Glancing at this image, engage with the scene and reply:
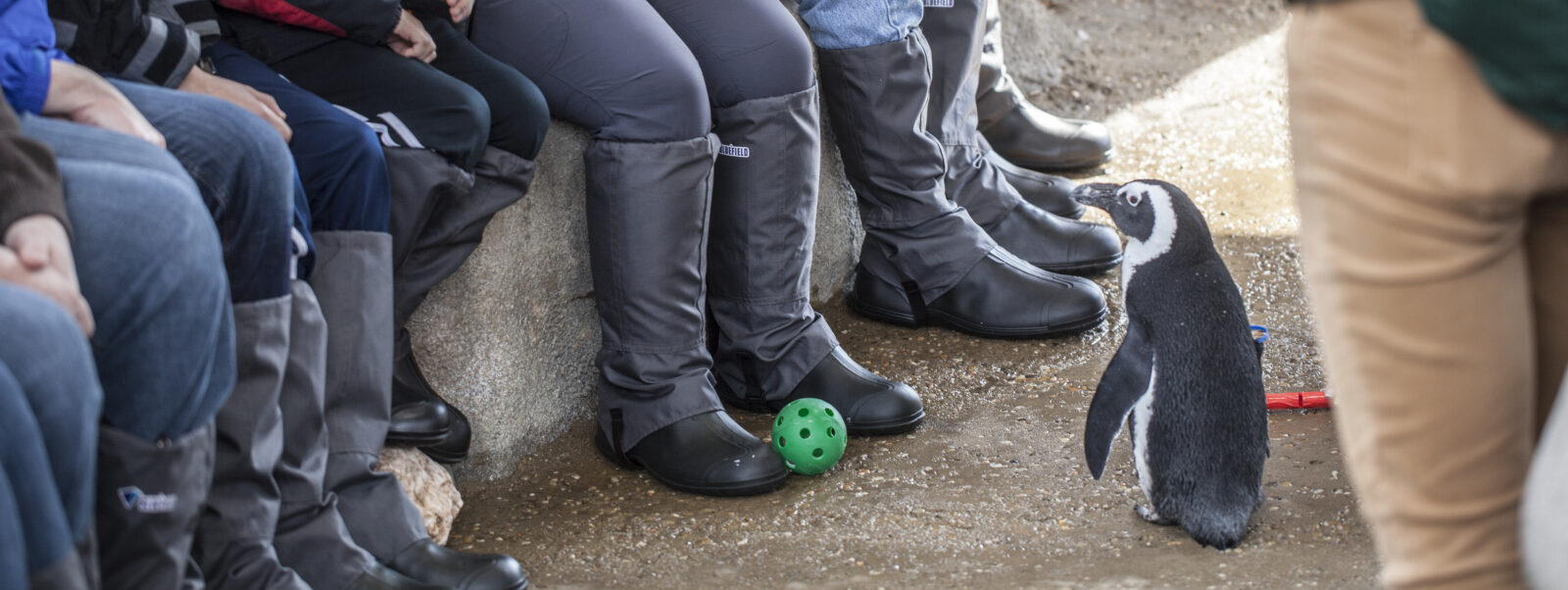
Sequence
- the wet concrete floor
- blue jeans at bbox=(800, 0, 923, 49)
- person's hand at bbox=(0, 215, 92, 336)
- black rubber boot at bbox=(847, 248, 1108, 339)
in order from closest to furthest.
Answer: person's hand at bbox=(0, 215, 92, 336) → the wet concrete floor → blue jeans at bbox=(800, 0, 923, 49) → black rubber boot at bbox=(847, 248, 1108, 339)

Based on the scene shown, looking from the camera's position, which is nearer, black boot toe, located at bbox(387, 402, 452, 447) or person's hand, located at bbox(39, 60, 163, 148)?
person's hand, located at bbox(39, 60, 163, 148)

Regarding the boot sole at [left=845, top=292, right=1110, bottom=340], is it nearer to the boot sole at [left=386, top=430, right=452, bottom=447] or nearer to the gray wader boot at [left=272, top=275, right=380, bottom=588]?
the boot sole at [left=386, top=430, right=452, bottom=447]

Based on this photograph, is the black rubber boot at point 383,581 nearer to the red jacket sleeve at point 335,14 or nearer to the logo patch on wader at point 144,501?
the logo patch on wader at point 144,501

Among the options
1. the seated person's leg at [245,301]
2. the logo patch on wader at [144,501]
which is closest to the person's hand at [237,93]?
the seated person's leg at [245,301]

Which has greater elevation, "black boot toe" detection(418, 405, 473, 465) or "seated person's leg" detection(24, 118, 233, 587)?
"seated person's leg" detection(24, 118, 233, 587)

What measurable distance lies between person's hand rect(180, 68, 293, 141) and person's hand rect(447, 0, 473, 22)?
0.39 m

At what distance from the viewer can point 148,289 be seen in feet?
4.26

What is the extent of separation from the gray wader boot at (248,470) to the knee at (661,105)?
2.23 feet

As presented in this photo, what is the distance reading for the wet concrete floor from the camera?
1.81 m

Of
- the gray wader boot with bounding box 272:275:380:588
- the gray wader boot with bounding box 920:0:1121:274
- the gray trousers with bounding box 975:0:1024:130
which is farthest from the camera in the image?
the gray trousers with bounding box 975:0:1024:130

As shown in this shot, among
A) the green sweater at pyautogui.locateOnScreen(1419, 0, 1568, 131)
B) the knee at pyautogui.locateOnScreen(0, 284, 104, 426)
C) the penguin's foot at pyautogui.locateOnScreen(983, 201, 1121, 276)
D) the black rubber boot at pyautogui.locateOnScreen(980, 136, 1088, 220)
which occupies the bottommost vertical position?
the black rubber boot at pyautogui.locateOnScreen(980, 136, 1088, 220)

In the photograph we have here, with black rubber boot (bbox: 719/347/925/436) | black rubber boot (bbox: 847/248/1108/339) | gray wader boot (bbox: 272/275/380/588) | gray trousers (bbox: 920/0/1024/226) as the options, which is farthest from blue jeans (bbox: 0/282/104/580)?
gray trousers (bbox: 920/0/1024/226)

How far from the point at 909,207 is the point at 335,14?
124cm

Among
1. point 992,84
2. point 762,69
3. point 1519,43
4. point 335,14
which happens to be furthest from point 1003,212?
point 1519,43
